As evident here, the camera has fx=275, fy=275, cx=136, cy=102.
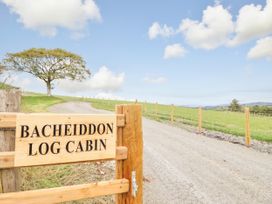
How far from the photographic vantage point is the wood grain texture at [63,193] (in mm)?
2561

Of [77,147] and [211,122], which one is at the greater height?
[77,147]

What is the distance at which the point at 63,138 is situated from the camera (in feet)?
9.06

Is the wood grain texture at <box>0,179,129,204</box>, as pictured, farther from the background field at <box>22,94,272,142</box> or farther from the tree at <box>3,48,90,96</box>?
the tree at <box>3,48,90,96</box>

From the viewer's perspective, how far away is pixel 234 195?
5402mm

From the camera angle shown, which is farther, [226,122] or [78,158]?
[226,122]

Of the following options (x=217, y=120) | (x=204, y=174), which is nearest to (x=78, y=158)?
(x=204, y=174)

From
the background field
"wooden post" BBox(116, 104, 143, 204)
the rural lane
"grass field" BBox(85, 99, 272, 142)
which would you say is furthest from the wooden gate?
"grass field" BBox(85, 99, 272, 142)

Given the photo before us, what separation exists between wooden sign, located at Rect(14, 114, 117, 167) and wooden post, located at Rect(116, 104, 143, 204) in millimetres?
175

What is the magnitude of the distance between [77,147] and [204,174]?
469cm

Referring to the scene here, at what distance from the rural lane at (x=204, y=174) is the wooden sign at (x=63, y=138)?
8.35 feet

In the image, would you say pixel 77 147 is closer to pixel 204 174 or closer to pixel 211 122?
pixel 204 174

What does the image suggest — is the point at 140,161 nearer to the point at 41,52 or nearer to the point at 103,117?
the point at 103,117

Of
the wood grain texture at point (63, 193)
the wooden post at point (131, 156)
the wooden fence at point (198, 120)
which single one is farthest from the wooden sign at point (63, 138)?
the wooden fence at point (198, 120)

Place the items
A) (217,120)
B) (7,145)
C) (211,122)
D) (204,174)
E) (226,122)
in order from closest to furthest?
(7,145) < (204,174) < (211,122) < (226,122) < (217,120)
